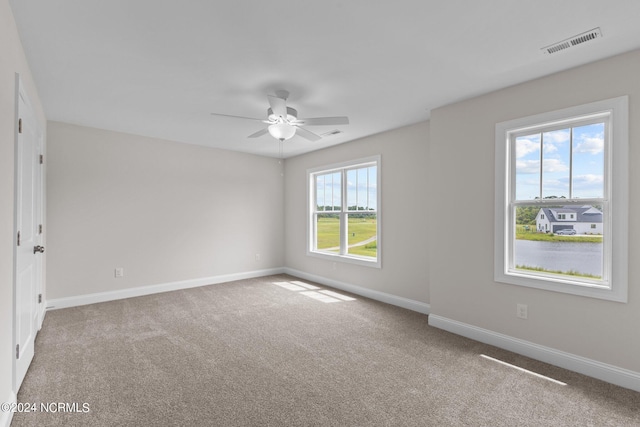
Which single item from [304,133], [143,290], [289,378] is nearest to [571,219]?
[304,133]

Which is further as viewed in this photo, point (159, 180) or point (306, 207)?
point (306, 207)

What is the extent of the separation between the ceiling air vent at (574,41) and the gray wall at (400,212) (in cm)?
182

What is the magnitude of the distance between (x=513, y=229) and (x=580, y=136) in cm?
100

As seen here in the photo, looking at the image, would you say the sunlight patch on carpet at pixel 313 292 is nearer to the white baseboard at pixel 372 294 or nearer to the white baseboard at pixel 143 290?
the white baseboard at pixel 372 294

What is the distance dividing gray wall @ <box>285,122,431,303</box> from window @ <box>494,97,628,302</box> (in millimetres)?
1109

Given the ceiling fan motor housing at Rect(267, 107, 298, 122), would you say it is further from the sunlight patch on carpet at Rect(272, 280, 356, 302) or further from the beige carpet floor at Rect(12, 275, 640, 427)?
the sunlight patch on carpet at Rect(272, 280, 356, 302)

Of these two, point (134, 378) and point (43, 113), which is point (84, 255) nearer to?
point (43, 113)

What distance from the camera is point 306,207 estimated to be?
6.23 metres

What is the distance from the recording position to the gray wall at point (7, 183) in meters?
1.83

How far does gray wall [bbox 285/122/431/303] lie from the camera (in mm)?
4227

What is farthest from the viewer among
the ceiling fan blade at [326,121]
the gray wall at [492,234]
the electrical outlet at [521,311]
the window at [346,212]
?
the window at [346,212]

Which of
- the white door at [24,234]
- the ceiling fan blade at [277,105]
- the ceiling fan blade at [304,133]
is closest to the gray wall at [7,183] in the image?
the white door at [24,234]

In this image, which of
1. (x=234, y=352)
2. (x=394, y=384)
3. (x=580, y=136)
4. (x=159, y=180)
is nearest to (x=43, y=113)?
(x=159, y=180)

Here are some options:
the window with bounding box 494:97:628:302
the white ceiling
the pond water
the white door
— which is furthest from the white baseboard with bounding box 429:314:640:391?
the white door
